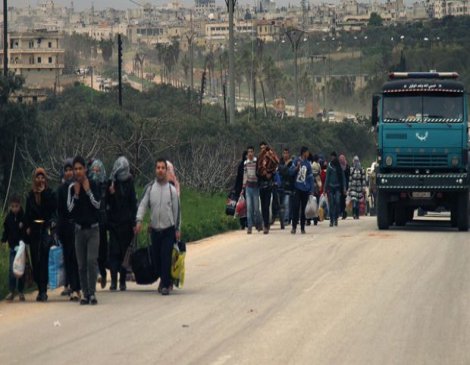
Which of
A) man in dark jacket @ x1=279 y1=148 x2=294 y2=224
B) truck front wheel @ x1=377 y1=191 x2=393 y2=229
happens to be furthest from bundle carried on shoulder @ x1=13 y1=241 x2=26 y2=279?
truck front wheel @ x1=377 y1=191 x2=393 y2=229

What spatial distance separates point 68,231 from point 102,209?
3.00 ft

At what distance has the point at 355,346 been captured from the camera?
45.8 ft

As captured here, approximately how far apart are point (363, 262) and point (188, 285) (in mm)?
4047

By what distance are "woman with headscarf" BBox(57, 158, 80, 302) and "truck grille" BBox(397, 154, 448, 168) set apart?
15.0 m

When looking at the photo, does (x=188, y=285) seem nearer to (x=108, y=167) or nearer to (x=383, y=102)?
(x=383, y=102)

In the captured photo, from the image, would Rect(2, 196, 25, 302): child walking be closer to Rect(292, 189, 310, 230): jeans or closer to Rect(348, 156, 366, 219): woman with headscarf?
Rect(292, 189, 310, 230): jeans

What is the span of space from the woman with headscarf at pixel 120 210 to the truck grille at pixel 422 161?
45.7ft

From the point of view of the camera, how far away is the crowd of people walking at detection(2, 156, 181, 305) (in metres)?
17.5

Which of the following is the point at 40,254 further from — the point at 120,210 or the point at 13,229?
the point at 120,210

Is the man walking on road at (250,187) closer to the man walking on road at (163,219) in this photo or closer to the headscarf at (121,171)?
the headscarf at (121,171)

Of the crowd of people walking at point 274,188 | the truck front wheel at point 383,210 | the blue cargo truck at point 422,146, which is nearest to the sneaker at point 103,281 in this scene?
the crowd of people walking at point 274,188

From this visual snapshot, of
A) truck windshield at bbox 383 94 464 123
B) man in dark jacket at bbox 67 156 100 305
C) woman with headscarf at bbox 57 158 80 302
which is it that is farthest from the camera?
truck windshield at bbox 383 94 464 123

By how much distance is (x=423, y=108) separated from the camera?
32062mm

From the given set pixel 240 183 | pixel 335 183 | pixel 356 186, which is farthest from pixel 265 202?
pixel 356 186
